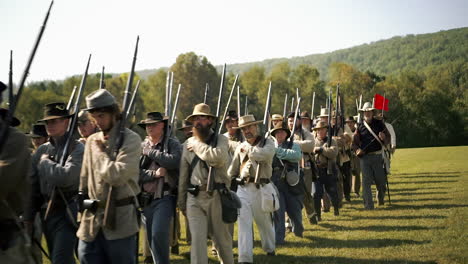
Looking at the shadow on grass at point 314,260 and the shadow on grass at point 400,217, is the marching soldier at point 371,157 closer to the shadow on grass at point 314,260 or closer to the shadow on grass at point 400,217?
the shadow on grass at point 400,217

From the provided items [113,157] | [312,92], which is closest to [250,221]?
[113,157]

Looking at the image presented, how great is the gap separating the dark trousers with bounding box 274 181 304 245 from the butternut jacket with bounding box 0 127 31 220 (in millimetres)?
6828

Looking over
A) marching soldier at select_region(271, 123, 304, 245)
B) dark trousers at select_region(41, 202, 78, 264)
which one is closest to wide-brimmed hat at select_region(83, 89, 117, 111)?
dark trousers at select_region(41, 202, 78, 264)

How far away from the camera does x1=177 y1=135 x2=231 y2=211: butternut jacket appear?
710 centimetres

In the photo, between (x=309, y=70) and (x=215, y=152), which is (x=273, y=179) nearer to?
(x=215, y=152)

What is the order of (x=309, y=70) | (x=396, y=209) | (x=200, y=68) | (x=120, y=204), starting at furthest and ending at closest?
(x=309, y=70), (x=200, y=68), (x=396, y=209), (x=120, y=204)

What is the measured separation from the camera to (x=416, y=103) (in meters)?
79.6

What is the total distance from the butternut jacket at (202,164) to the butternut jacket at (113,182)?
5.89ft

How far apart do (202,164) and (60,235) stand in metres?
2.01

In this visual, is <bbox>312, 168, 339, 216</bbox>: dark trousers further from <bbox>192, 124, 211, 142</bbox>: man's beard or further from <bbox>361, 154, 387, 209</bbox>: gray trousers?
<bbox>192, 124, 211, 142</bbox>: man's beard

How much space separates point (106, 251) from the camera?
529cm

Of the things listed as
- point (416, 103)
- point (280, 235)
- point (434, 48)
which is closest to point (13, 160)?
point (280, 235)

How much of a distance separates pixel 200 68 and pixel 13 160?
6441 cm

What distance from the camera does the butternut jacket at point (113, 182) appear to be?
516cm
